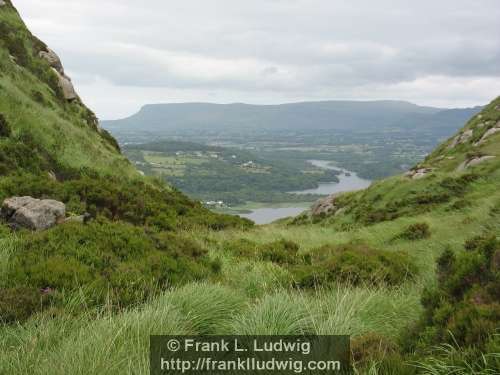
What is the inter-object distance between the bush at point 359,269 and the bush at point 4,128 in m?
15.1

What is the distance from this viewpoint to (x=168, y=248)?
1032 centimetres

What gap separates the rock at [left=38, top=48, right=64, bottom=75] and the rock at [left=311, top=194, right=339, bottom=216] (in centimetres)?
2401

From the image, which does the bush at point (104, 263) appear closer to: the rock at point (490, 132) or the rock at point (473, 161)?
the rock at point (473, 161)

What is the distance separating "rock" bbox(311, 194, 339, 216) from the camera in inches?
1273

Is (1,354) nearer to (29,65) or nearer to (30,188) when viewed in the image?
(30,188)

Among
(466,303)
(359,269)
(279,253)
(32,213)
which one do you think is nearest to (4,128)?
(32,213)

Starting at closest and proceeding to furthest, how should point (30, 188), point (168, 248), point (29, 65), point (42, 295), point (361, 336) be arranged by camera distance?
point (361, 336) < point (42, 295) < point (168, 248) < point (30, 188) < point (29, 65)

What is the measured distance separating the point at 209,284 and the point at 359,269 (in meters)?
4.10

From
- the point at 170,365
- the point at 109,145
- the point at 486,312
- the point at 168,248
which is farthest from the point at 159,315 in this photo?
the point at 109,145

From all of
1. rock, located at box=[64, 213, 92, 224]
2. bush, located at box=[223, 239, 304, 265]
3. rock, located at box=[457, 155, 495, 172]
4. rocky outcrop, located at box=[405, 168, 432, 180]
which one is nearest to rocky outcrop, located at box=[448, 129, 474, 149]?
rocky outcrop, located at box=[405, 168, 432, 180]

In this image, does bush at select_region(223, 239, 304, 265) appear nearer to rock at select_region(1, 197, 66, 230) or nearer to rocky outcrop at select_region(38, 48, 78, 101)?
rock at select_region(1, 197, 66, 230)

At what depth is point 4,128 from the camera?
741 inches

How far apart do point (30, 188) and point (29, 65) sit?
2077 cm

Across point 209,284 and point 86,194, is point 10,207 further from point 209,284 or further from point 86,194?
point 209,284
